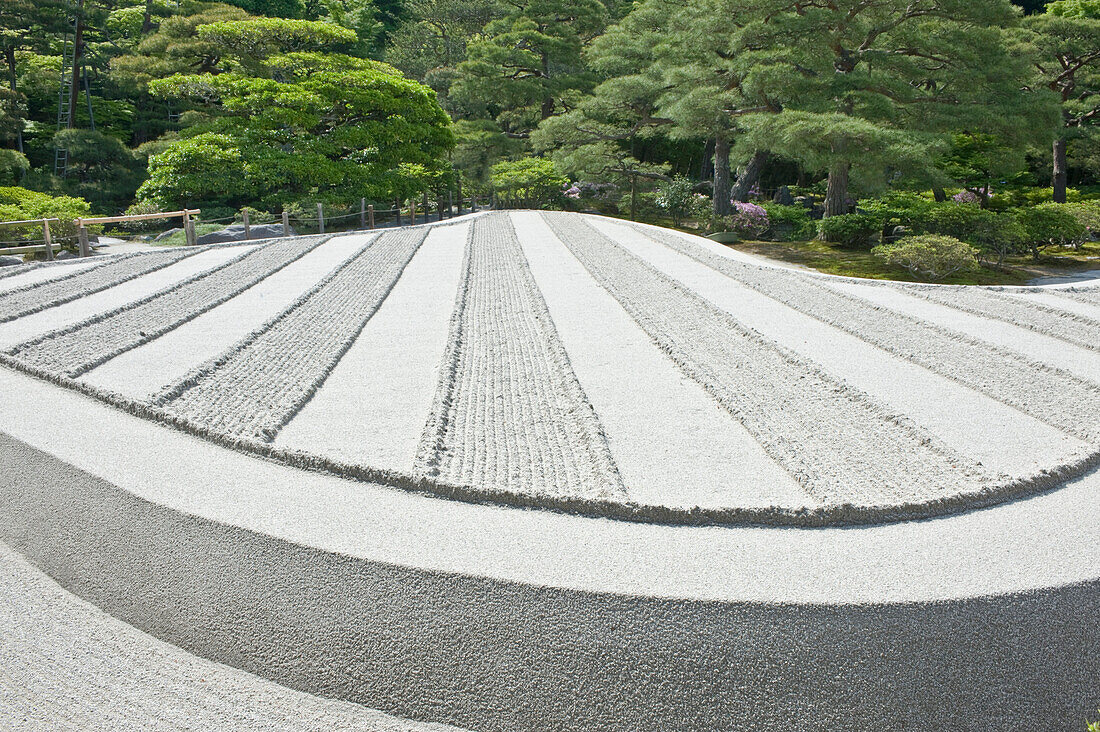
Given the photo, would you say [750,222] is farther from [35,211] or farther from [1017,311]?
[35,211]

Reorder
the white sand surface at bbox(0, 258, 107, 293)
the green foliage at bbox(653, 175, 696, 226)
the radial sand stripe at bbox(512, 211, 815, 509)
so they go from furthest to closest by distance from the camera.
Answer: the green foliage at bbox(653, 175, 696, 226), the white sand surface at bbox(0, 258, 107, 293), the radial sand stripe at bbox(512, 211, 815, 509)

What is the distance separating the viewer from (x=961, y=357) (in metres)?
4.12

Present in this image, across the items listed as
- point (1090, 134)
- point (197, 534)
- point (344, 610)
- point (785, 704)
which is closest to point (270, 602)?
point (344, 610)

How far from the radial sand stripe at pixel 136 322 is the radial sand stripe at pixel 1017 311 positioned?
615 cm

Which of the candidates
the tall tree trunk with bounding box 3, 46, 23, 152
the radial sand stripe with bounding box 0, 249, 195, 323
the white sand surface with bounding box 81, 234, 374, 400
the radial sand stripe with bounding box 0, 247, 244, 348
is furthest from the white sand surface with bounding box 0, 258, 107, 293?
the tall tree trunk with bounding box 3, 46, 23, 152

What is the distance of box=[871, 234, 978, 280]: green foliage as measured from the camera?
8.23 meters

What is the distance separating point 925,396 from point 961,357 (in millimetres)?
887

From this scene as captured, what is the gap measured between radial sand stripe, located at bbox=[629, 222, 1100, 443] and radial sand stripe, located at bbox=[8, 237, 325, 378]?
484 cm

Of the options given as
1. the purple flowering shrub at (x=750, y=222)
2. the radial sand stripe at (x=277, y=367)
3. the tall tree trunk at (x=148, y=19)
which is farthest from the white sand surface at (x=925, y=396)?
the tall tree trunk at (x=148, y=19)

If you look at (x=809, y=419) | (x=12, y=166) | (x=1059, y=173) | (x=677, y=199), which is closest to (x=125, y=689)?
(x=809, y=419)

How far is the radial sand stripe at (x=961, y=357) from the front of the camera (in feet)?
10.8

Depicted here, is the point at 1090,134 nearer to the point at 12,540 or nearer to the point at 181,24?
the point at 12,540

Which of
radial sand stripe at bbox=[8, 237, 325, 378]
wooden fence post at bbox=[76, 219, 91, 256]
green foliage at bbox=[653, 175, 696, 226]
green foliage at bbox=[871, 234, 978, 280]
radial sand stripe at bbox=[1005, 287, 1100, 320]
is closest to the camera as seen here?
radial sand stripe at bbox=[8, 237, 325, 378]

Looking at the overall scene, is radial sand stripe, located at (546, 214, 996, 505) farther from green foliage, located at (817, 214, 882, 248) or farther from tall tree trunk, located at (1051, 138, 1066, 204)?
tall tree trunk, located at (1051, 138, 1066, 204)
